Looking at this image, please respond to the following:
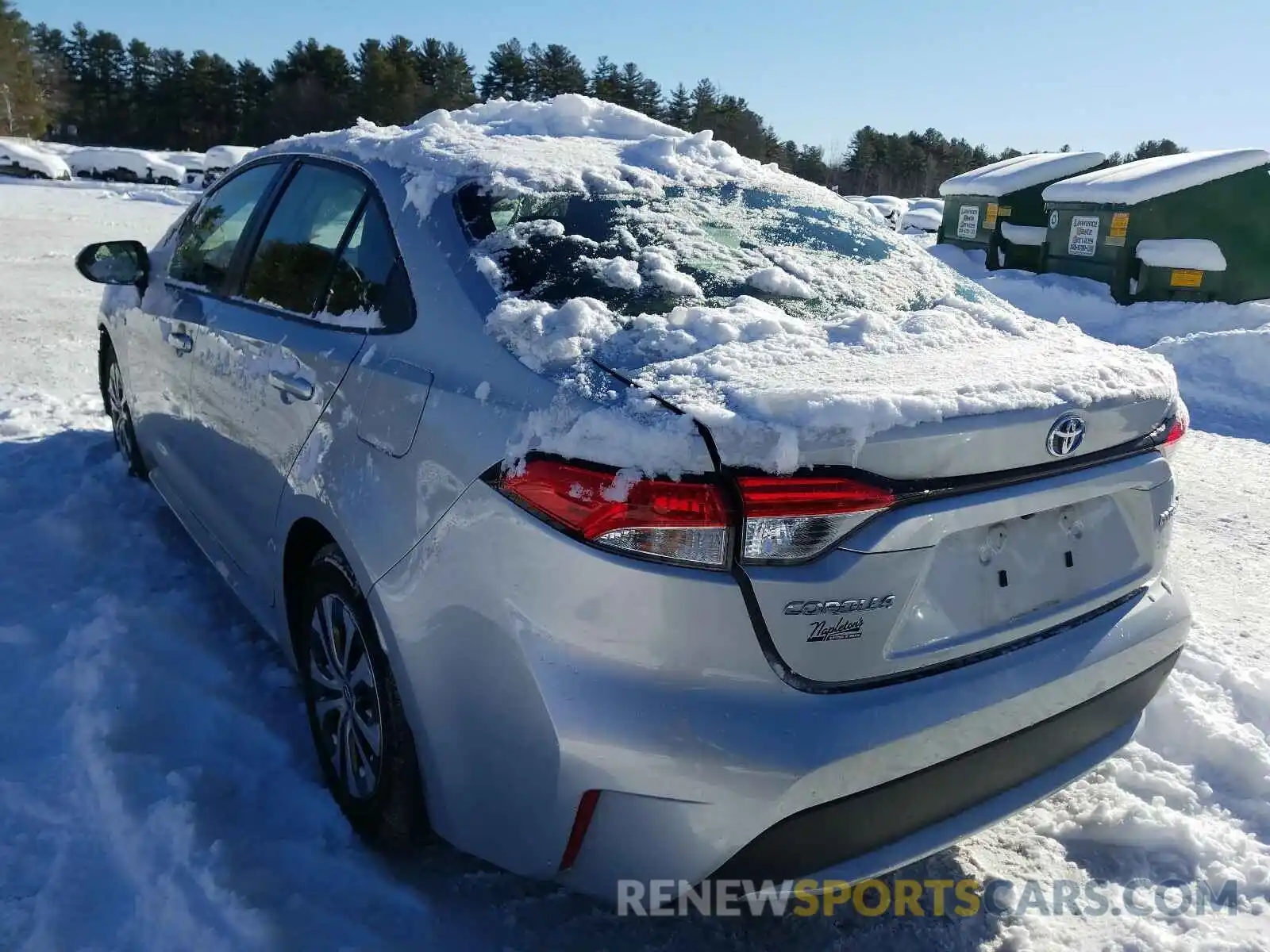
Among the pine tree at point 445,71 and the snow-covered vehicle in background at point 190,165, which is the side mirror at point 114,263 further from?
the pine tree at point 445,71

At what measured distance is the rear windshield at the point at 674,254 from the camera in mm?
2199

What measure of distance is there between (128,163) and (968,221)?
124ft

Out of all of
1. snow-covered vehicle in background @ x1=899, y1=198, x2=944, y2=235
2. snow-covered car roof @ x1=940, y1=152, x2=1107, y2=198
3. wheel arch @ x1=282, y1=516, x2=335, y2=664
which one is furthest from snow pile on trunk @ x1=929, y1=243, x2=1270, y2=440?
snow-covered vehicle in background @ x1=899, y1=198, x2=944, y2=235

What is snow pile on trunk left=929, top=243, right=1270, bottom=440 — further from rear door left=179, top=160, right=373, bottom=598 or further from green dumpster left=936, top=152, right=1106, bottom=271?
rear door left=179, top=160, right=373, bottom=598

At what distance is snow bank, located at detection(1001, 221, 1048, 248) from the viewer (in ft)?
43.4

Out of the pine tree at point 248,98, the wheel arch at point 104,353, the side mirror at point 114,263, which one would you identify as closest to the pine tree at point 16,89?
the pine tree at point 248,98

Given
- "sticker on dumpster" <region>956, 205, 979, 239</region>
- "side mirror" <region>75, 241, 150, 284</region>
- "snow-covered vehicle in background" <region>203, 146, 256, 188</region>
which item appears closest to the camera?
"side mirror" <region>75, 241, 150, 284</region>

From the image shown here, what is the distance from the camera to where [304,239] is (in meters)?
2.81

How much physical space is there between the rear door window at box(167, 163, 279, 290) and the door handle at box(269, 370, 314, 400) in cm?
81

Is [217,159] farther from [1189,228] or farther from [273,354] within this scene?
[273,354]

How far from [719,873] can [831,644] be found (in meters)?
0.46

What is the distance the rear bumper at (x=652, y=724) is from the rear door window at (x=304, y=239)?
104cm

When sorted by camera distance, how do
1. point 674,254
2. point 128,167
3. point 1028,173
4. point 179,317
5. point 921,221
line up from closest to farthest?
point 674,254 < point 179,317 < point 1028,173 < point 921,221 < point 128,167

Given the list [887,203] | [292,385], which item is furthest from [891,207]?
[292,385]
